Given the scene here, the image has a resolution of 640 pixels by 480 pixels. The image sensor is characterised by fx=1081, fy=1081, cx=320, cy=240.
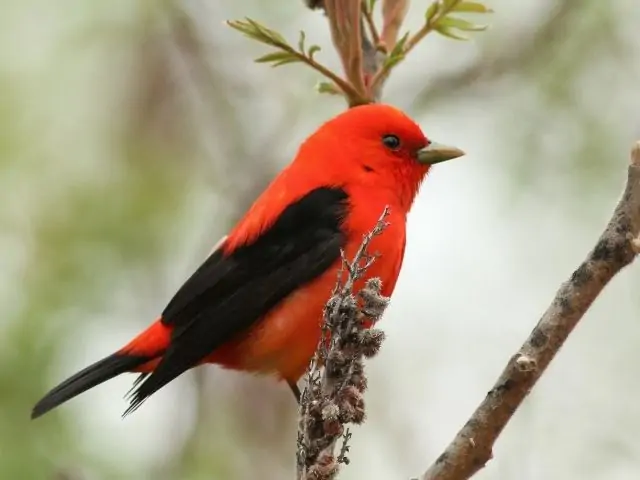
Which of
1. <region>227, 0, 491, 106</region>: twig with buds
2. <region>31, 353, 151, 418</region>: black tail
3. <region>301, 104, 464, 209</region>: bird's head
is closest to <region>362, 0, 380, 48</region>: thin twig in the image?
<region>227, 0, 491, 106</region>: twig with buds

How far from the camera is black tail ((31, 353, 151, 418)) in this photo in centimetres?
447

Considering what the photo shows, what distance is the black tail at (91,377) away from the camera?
→ 4469 millimetres

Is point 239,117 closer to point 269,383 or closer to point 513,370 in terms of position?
point 269,383

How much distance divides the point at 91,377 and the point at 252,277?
830mm

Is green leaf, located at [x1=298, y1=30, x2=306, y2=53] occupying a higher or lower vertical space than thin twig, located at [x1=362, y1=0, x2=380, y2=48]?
lower

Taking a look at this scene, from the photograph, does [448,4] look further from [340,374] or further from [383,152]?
[340,374]

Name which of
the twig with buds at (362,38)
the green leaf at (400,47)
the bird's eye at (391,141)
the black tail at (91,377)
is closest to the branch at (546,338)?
the green leaf at (400,47)

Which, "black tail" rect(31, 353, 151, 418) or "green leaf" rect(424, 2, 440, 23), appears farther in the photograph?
"black tail" rect(31, 353, 151, 418)

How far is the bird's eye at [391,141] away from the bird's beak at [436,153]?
0.11 meters

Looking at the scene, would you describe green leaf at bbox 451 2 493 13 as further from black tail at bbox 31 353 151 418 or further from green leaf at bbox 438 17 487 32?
black tail at bbox 31 353 151 418

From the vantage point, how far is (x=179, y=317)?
4.40 m

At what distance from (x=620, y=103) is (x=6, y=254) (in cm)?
404

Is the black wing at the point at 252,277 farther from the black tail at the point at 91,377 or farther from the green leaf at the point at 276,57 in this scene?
the green leaf at the point at 276,57

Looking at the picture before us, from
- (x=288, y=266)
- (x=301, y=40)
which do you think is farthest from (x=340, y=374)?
(x=288, y=266)
